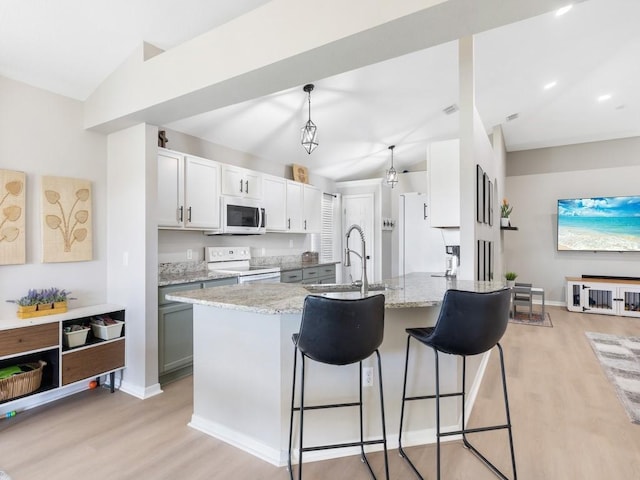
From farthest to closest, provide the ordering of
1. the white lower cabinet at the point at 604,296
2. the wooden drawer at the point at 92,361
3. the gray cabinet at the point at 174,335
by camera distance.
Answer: the white lower cabinet at the point at 604,296 < the gray cabinet at the point at 174,335 < the wooden drawer at the point at 92,361

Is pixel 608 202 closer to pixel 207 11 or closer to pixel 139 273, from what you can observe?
pixel 207 11

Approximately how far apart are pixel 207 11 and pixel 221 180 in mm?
1707

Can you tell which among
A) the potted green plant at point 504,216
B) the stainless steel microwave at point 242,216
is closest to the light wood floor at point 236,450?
the stainless steel microwave at point 242,216

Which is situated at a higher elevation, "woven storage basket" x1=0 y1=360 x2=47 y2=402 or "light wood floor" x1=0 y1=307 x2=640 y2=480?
"woven storage basket" x1=0 y1=360 x2=47 y2=402

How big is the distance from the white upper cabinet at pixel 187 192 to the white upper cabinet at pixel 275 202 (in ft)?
2.62

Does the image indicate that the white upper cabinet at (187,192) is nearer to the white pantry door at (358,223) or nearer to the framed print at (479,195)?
the framed print at (479,195)

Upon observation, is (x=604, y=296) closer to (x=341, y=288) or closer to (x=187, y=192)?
(x=341, y=288)

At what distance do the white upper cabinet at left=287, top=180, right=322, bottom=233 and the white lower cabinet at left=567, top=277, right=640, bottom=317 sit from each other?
15.3 ft

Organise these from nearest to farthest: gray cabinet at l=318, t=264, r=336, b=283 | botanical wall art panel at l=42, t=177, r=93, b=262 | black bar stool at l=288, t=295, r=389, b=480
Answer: black bar stool at l=288, t=295, r=389, b=480, botanical wall art panel at l=42, t=177, r=93, b=262, gray cabinet at l=318, t=264, r=336, b=283

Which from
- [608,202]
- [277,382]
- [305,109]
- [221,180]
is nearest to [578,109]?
[608,202]

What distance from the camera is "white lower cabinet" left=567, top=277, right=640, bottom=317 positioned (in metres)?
5.59

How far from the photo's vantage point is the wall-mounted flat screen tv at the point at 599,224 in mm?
5945

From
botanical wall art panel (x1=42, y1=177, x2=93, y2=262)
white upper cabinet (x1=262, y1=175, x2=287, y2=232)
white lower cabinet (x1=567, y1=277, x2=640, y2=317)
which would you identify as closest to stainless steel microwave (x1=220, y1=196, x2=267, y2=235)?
white upper cabinet (x1=262, y1=175, x2=287, y2=232)

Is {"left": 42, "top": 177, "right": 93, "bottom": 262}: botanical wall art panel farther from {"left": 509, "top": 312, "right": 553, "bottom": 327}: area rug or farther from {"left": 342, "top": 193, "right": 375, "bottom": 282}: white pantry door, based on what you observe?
{"left": 509, "top": 312, "right": 553, "bottom": 327}: area rug
